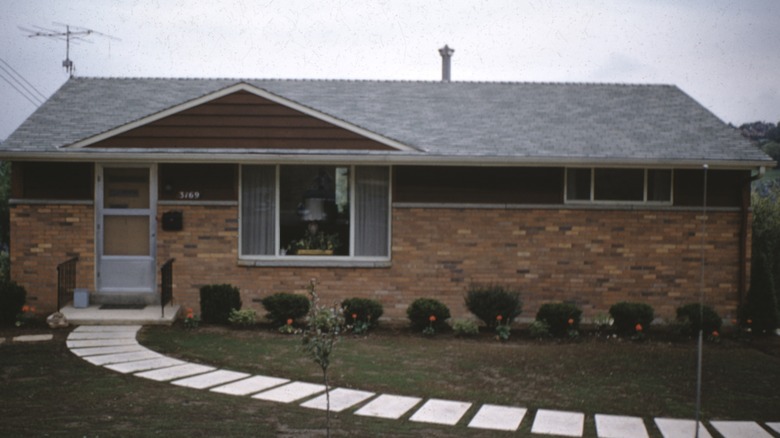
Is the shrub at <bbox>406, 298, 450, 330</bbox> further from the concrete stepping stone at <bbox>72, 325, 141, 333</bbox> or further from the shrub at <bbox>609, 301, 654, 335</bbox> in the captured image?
the concrete stepping stone at <bbox>72, 325, 141, 333</bbox>

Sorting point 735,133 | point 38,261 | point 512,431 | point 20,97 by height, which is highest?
point 20,97

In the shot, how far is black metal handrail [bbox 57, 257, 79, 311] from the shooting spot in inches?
507

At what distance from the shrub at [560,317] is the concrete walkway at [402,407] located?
4.36 meters

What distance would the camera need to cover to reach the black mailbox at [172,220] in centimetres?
1328

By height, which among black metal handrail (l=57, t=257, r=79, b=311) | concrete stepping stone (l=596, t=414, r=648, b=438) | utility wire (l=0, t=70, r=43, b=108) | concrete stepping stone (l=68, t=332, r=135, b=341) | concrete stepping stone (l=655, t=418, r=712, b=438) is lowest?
concrete stepping stone (l=655, t=418, r=712, b=438)

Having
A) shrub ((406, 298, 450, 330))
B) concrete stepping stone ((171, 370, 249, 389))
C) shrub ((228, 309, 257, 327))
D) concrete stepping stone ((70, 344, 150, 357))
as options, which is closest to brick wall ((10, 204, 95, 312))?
shrub ((228, 309, 257, 327))

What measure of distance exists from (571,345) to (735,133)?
18.9 feet

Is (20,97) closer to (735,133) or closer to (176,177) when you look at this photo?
(176,177)

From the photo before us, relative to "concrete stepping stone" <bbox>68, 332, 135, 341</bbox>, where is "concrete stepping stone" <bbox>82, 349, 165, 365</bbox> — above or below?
below

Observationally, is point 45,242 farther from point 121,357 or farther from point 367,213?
point 367,213

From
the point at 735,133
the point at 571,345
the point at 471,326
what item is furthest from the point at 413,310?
the point at 735,133

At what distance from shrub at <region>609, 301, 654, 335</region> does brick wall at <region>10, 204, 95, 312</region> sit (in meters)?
8.91

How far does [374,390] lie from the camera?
28.6 ft

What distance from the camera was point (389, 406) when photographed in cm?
802
